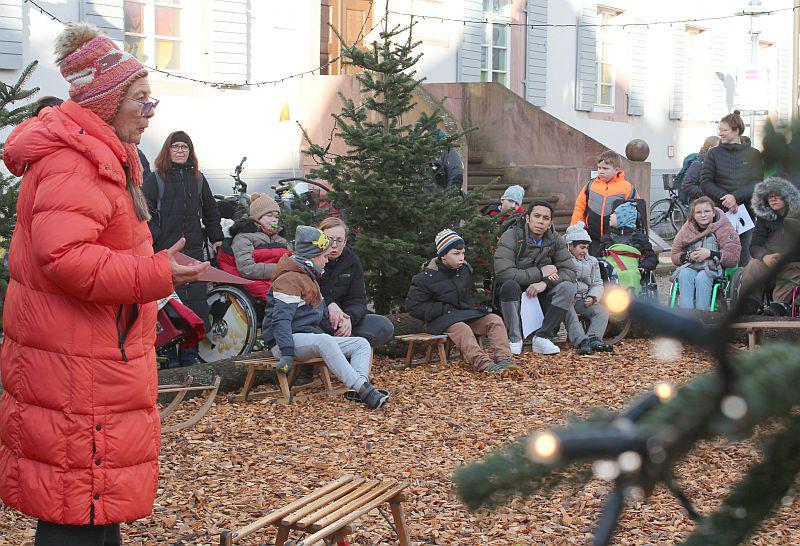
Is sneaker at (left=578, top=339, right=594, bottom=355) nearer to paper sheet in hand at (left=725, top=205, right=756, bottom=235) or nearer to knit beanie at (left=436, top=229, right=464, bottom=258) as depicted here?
knit beanie at (left=436, top=229, right=464, bottom=258)

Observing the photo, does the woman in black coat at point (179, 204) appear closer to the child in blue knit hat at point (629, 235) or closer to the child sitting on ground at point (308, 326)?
the child sitting on ground at point (308, 326)

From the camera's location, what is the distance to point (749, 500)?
655 mm

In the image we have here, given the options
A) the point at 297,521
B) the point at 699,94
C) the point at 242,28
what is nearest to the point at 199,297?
the point at 297,521

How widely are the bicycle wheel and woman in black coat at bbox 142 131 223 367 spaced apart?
42.5 feet

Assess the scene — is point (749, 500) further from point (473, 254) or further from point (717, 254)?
point (717, 254)

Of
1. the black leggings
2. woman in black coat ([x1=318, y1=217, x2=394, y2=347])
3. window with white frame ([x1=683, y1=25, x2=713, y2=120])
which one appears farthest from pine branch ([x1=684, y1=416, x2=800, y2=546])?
window with white frame ([x1=683, y1=25, x2=713, y2=120])

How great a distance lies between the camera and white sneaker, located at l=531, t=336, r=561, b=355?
9625mm

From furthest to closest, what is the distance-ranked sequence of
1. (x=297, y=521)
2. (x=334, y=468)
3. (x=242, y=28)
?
(x=242, y=28)
(x=334, y=468)
(x=297, y=521)

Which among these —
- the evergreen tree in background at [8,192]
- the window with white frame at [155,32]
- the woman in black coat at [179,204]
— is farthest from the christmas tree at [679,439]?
the window with white frame at [155,32]

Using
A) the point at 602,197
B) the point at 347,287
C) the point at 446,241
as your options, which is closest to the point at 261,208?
the point at 347,287

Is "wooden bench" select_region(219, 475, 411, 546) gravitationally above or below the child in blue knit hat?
below

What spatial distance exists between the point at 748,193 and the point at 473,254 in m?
9.19

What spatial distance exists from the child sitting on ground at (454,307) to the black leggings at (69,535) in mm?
5964

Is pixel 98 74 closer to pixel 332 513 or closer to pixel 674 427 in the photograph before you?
pixel 332 513
